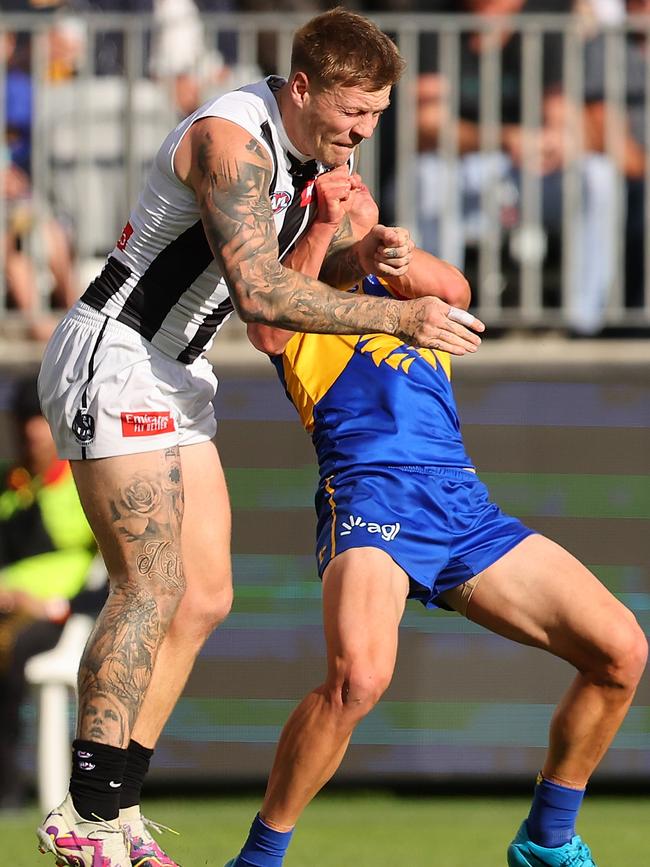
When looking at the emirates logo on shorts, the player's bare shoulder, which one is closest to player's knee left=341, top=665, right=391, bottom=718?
the emirates logo on shorts

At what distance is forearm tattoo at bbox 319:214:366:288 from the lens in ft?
16.8

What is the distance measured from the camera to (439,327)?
4.44 metres

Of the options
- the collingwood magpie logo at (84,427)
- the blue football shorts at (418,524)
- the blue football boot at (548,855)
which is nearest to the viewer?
the collingwood magpie logo at (84,427)

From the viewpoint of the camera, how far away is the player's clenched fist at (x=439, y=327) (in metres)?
4.43

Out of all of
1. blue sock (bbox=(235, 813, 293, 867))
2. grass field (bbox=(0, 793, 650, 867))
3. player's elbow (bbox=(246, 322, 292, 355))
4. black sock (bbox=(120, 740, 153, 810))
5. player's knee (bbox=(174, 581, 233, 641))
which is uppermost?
player's elbow (bbox=(246, 322, 292, 355))

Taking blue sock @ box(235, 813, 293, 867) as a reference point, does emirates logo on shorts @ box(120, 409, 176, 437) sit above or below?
above

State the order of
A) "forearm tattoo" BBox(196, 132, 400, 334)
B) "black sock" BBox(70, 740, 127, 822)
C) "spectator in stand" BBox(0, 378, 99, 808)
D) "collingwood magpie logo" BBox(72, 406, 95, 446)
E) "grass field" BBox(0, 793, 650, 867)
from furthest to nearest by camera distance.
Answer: "spectator in stand" BBox(0, 378, 99, 808)
"grass field" BBox(0, 793, 650, 867)
"collingwood magpie logo" BBox(72, 406, 95, 446)
"black sock" BBox(70, 740, 127, 822)
"forearm tattoo" BBox(196, 132, 400, 334)

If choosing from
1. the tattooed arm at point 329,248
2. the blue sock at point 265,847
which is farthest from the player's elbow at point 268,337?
the blue sock at point 265,847

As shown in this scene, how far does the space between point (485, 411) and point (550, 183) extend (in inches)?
44.6

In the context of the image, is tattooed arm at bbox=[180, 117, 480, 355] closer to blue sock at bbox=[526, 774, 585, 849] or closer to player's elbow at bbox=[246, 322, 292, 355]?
player's elbow at bbox=[246, 322, 292, 355]

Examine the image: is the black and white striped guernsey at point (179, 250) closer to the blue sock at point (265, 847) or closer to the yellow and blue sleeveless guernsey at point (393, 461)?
the yellow and blue sleeveless guernsey at point (393, 461)

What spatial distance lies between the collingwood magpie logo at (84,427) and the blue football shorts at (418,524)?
2.81ft

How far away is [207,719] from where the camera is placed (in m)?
7.84

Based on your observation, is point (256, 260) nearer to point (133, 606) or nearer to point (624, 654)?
point (133, 606)
